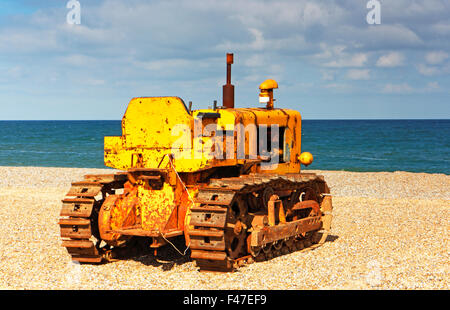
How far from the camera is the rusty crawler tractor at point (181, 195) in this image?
30.6 feet

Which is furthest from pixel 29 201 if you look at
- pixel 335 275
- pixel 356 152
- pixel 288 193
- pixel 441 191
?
pixel 356 152

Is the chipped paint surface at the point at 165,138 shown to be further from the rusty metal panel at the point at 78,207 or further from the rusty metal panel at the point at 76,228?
the rusty metal panel at the point at 76,228

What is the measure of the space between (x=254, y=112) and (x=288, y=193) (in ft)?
5.82

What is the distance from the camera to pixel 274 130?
476 inches

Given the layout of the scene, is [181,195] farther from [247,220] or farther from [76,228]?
[76,228]

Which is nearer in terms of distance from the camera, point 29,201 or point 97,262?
point 97,262

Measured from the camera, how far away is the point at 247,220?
1016cm

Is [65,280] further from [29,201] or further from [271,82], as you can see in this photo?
[29,201]

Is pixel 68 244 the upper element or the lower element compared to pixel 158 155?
lower

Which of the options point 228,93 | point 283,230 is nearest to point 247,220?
point 283,230

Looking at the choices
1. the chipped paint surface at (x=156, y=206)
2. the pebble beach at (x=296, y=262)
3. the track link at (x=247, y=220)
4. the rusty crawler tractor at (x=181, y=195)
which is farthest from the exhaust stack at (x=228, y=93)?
the pebble beach at (x=296, y=262)

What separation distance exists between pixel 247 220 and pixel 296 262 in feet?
3.87

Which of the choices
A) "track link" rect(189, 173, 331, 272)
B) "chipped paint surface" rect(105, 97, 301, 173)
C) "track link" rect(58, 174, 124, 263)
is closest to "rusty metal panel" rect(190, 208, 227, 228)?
"track link" rect(189, 173, 331, 272)

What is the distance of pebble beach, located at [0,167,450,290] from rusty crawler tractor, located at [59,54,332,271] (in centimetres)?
41
